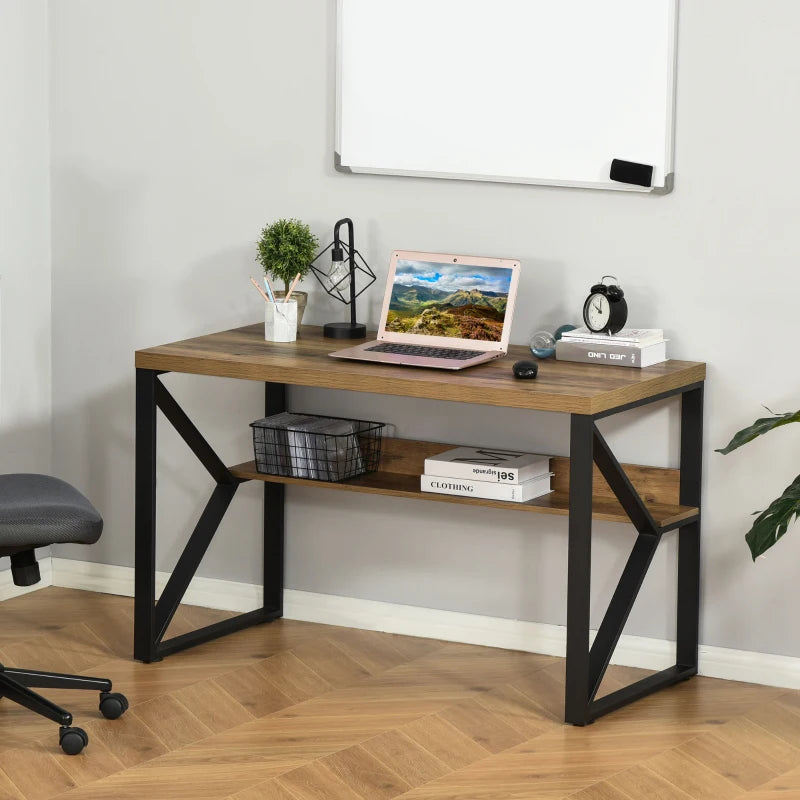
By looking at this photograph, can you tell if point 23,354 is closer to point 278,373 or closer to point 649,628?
point 278,373

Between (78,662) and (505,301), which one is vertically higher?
(505,301)

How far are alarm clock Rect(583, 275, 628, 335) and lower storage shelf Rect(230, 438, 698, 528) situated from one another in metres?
0.39

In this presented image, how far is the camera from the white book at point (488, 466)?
348cm

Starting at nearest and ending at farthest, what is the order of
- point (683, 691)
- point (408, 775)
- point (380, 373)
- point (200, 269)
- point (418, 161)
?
point (408, 775) → point (380, 373) → point (683, 691) → point (418, 161) → point (200, 269)

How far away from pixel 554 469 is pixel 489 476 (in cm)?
29

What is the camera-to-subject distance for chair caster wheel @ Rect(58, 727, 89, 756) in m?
3.10

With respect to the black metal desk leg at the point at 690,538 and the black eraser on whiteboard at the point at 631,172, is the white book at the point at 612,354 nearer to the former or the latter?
the black metal desk leg at the point at 690,538

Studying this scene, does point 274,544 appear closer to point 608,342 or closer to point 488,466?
point 488,466

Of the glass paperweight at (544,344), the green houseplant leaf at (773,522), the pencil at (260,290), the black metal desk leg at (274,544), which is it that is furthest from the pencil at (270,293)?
the green houseplant leaf at (773,522)

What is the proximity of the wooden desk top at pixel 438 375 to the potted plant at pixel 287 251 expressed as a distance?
19 cm

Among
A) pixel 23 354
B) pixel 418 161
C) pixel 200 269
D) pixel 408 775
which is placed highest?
pixel 418 161

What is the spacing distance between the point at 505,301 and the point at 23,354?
1.54 metres

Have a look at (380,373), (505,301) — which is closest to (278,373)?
(380,373)

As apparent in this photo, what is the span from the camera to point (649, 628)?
12.3ft
